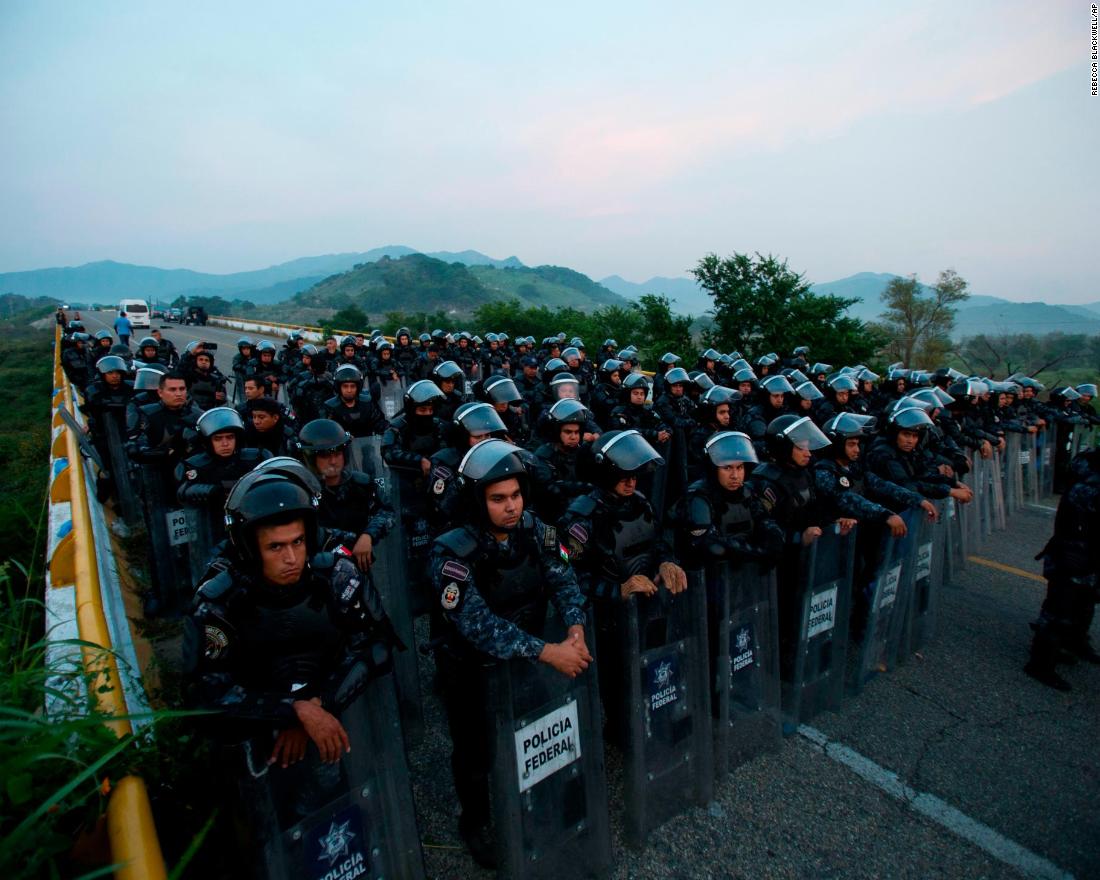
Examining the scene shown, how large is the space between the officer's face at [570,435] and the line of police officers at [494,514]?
0.10 ft

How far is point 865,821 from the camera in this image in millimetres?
3404

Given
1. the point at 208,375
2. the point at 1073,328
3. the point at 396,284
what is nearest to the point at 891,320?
the point at 208,375

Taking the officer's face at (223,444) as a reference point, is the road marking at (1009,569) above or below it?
below

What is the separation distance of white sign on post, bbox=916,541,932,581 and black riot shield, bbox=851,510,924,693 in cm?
16

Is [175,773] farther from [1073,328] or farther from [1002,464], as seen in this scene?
[1073,328]

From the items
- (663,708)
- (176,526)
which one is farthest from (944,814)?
(176,526)

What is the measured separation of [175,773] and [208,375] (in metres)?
8.66

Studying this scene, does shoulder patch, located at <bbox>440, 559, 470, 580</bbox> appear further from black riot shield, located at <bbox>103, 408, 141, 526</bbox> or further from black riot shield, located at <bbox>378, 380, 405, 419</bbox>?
black riot shield, located at <bbox>378, 380, 405, 419</bbox>

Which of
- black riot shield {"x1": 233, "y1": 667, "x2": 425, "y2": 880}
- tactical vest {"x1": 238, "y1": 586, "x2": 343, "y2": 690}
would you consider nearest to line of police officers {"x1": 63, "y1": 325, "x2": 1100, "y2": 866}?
tactical vest {"x1": 238, "y1": 586, "x2": 343, "y2": 690}

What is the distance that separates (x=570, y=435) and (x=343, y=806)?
3921 millimetres

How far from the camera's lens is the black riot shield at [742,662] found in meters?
3.66

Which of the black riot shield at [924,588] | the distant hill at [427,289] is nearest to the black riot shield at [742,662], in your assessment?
the black riot shield at [924,588]

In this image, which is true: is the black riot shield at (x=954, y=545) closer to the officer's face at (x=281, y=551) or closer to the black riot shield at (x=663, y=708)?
the black riot shield at (x=663, y=708)

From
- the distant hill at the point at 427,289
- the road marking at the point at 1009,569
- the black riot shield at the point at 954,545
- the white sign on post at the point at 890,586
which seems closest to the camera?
the white sign on post at the point at 890,586
